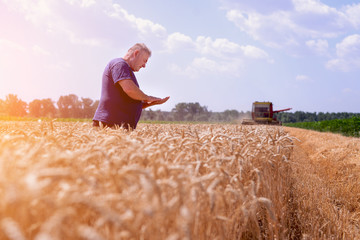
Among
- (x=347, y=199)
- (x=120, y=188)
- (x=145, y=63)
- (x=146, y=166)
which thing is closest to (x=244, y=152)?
(x=146, y=166)

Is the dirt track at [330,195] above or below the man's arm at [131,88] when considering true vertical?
below

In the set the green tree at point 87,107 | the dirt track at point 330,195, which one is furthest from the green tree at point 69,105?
the dirt track at point 330,195

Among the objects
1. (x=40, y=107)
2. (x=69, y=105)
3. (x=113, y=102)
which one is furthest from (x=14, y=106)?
(x=113, y=102)

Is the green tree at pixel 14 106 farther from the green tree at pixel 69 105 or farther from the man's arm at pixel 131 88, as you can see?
the man's arm at pixel 131 88

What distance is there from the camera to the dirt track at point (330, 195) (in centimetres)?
430

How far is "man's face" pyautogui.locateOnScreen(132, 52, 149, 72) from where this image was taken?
5.33 meters

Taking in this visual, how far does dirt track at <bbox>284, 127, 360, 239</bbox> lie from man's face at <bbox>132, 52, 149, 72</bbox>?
136 inches

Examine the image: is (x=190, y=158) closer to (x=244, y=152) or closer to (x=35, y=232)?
(x=244, y=152)

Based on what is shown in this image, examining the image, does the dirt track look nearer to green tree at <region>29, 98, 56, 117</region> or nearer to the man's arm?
the man's arm

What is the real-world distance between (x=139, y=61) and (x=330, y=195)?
14.6 ft

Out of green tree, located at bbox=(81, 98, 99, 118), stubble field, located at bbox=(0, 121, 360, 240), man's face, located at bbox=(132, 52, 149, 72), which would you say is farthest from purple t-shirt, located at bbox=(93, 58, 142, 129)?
green tree, located at bbox=(81, 98, 99, 118)

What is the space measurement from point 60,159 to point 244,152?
6.38 feet

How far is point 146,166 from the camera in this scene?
6.30 feet

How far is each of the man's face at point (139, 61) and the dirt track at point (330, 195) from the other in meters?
3.45
